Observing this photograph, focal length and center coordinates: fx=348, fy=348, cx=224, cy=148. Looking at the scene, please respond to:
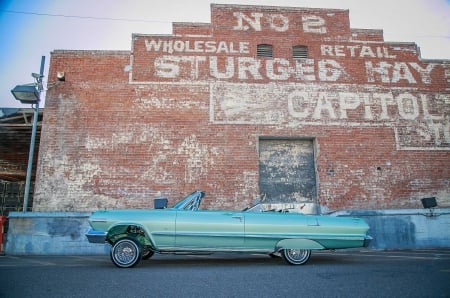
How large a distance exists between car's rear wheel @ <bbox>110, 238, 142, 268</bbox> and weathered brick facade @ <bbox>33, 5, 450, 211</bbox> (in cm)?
486

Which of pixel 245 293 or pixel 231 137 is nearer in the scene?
pixel 245 293

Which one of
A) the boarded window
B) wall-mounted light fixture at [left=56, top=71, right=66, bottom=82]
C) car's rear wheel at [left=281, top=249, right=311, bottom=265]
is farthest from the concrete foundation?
wall-mounted light fixture at [left=56, top=71, right=66, bottom=82]

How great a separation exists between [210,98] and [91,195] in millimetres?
4998

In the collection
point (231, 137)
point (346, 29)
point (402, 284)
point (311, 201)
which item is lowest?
point (402, 284)

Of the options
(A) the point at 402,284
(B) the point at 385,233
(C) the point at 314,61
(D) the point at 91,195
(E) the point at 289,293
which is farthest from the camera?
(C) the point at 314,61

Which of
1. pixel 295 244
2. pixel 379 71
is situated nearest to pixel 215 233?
pixel 295 244

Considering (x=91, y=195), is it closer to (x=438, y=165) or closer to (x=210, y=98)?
(x=210, y=98)

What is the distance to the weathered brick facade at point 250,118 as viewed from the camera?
11211 millimetres

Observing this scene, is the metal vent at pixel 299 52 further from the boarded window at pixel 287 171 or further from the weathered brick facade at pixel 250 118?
the boarded window at pixel 287 171

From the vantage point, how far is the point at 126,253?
619cm

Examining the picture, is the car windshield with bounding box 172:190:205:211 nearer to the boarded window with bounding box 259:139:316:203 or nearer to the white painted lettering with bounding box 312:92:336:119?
the boarded window with bounding box 259:139:316:203

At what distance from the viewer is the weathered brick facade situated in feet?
36.8

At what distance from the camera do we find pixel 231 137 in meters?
11.6

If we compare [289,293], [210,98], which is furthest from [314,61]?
[289,293]
